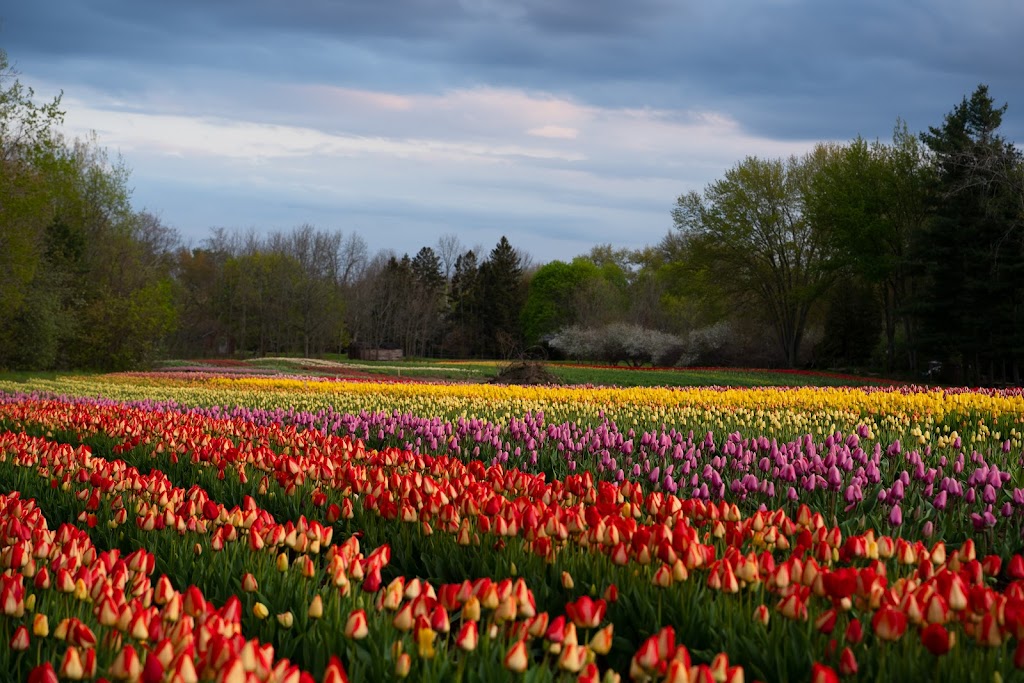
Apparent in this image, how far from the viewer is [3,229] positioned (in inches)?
1182

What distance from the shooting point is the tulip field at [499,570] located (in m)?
2.61

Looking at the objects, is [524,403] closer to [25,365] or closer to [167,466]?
[167,466]

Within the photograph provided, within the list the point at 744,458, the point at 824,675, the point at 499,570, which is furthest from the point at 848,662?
the point at 744,458

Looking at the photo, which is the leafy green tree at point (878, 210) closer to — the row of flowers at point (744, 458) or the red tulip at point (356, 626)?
the row of flowers at point (744, 458)

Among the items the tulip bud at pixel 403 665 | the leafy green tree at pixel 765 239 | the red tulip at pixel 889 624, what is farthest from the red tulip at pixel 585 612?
the leafy green tree at pixel 765 239

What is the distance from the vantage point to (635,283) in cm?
7269

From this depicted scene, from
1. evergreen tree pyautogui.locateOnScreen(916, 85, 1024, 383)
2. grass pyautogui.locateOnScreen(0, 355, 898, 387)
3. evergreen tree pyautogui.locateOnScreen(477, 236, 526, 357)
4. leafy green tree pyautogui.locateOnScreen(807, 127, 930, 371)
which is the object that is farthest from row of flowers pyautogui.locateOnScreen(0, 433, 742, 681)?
evergreen tree pyautogui.locateOnScreen(477, 236, 526, 357)

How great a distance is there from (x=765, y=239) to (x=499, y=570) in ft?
151

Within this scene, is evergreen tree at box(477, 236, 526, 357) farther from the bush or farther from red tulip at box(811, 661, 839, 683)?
red tulip at box(811, 661, 839, 683)

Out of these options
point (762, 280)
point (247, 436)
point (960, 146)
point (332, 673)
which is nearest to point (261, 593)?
point (332, 673)

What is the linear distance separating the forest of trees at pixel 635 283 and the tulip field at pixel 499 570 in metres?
13.9

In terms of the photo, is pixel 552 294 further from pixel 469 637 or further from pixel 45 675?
pixel 45 675

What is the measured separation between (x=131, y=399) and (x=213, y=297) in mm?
46137

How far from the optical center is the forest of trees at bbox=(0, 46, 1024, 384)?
3142 centimetres
